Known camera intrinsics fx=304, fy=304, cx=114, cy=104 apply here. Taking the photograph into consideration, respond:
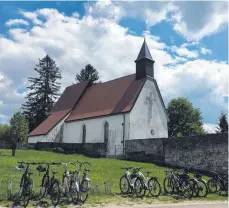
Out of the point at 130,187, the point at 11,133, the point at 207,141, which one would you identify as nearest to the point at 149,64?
the point at 207,141

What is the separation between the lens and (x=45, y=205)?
8.97 metres

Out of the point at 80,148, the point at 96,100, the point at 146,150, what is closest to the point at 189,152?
the point at 146,150

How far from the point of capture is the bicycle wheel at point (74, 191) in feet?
30.9

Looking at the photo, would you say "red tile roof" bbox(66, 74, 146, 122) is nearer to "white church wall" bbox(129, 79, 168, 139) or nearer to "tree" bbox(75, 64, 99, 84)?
"white church wall" bbox(129, 79, 168, 139)

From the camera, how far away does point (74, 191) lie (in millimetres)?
9531

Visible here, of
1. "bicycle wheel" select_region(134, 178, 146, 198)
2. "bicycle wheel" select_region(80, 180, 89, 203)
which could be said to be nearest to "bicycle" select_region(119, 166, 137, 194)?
"bicycle wheel" select_region(134, 178, 146, 198)

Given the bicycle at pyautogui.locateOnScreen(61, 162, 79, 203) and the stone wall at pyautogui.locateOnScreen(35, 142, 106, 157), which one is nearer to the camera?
the bicycle at pyautogui.locateOnScreen(61, 162, 79, 203)

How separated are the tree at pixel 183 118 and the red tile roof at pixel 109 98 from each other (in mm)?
20565

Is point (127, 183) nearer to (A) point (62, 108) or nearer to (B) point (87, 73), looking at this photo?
(A) point (62, 108)

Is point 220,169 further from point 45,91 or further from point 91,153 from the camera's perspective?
point 45,91

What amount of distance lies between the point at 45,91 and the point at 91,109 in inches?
929

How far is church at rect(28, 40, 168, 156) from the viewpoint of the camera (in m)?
31.4

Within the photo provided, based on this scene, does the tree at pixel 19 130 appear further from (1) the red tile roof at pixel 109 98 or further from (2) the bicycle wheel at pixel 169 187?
(2) the bicycle wheel at pixel 169 187

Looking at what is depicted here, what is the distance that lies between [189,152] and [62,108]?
23.6 m
